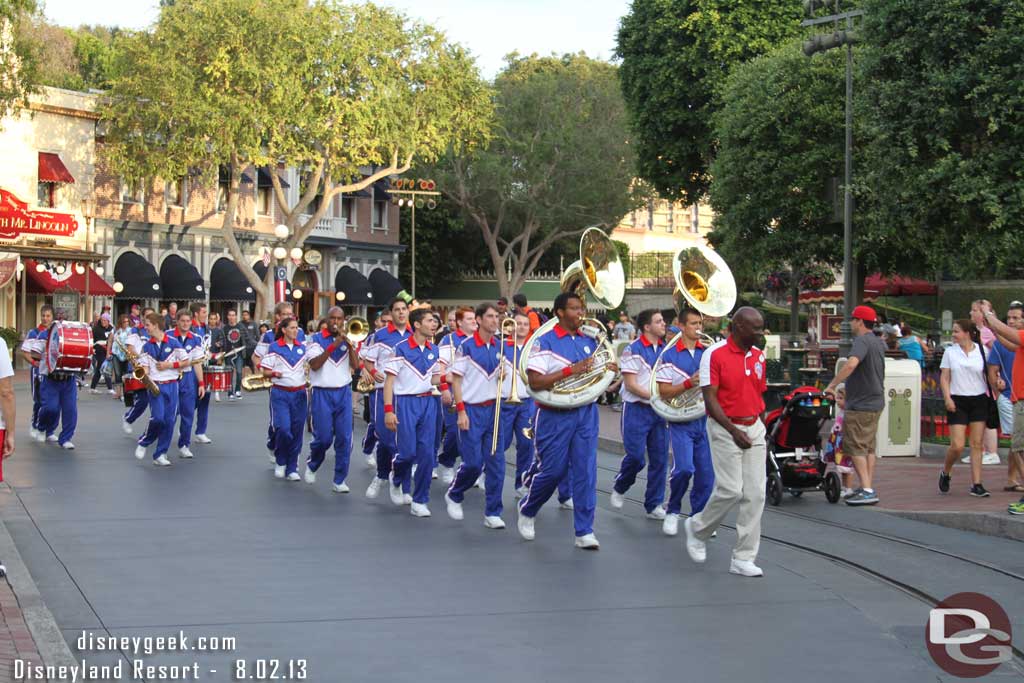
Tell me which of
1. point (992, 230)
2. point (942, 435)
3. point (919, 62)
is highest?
point (919, 62)

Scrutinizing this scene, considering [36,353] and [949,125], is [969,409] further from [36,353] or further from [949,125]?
[949,125]

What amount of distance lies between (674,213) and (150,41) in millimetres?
49542

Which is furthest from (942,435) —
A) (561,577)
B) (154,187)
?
(154,187)

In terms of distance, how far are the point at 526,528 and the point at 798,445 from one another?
11.6ft

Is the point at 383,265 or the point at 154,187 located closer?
the point at 154,187

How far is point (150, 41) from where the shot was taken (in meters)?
43.0

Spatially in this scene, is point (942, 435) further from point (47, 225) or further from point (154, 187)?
point (154, 187)

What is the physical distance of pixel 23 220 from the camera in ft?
133

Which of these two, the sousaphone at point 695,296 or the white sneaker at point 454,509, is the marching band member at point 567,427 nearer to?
the sousaphone at point 695,296

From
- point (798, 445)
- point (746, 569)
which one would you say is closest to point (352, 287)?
point (798, 445)

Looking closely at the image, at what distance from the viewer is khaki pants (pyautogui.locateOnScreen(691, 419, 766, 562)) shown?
31.2 feet

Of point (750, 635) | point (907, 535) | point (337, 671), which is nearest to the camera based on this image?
point (337, 671)

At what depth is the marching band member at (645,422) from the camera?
12.2 m

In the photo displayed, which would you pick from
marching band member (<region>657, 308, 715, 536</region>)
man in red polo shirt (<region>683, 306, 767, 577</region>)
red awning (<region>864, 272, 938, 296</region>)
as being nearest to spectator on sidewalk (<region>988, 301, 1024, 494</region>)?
marching band member (<region>657, 308, 715, 536</region>)
